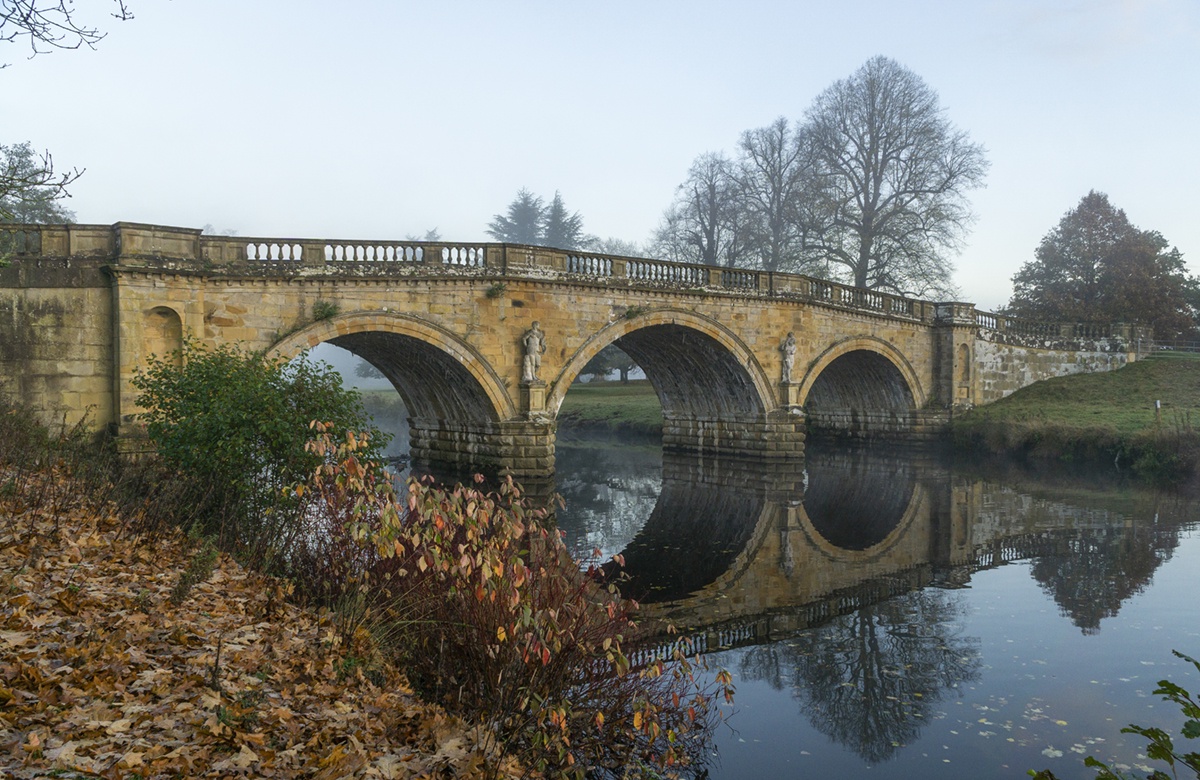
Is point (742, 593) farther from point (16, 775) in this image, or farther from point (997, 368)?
point (997, 368)

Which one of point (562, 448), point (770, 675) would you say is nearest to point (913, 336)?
point (562, 448)

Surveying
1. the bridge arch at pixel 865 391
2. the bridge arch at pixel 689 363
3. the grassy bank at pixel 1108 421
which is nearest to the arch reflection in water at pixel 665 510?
the bridge arch at pixel 689 363

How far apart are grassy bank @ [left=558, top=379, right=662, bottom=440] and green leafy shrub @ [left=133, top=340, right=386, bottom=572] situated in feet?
74.1

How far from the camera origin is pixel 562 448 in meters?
30.4

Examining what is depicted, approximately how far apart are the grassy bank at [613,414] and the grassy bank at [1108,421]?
35.5 feet

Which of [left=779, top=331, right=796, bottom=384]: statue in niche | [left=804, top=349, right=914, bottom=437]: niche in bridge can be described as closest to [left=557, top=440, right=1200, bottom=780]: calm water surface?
[left=779, top=331, right=796, bottom=384]: statue in niche

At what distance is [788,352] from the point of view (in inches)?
972

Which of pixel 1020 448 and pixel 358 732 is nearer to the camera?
pixel 358 732

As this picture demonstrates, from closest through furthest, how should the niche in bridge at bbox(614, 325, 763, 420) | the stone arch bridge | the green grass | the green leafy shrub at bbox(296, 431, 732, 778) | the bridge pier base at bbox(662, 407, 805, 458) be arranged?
1. the green leafy shrub at bbox(296, 431, 732, 778)
2. the stone arch bridge
3. the niche in bridge at bbox(614, 325, 763, 420)
4. the bridge pier base at bbox(662, 407, 805, 458)
5. the green grass

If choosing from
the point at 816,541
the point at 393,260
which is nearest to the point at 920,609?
the point at 816,541

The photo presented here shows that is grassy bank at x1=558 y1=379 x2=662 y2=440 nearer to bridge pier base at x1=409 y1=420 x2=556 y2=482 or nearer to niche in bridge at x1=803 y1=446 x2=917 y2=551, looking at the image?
niche in bridge at x1=803 y1=446 x2=917 y2=551

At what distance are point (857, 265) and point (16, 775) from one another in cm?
3349

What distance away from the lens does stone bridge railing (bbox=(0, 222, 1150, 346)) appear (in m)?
14.8

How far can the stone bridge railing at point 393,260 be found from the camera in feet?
48.4
